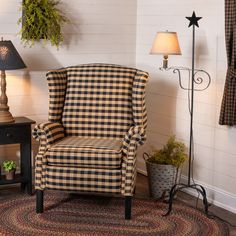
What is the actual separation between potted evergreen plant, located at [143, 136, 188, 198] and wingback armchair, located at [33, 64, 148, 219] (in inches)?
12.7

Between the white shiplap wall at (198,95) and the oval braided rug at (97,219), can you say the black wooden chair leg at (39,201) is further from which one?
the white shiplap wall at (198,95)

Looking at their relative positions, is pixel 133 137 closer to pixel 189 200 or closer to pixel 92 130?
pixel 92 130

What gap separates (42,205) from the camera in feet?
12.6

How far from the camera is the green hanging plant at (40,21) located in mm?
4426

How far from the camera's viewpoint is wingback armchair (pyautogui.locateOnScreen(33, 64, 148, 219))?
372 centimetres

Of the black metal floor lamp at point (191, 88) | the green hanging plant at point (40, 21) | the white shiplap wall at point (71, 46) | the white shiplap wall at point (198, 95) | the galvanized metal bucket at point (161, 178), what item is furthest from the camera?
the white shiplap wall at point (71, 46)

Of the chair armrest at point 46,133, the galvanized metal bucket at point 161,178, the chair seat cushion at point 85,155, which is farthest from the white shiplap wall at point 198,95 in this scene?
the chair armrest at point 46,133

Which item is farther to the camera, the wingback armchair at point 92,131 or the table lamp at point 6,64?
the table lamp at point 6,64

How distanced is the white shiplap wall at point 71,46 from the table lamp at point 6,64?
0.99 feet


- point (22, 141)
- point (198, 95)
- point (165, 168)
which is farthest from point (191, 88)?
point (22, 141)

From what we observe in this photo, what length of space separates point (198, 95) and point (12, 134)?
1531 mm

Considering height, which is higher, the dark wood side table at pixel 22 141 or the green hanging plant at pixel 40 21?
the green hanging plant at pixel 40 21

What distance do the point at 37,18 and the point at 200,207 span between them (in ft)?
6.78

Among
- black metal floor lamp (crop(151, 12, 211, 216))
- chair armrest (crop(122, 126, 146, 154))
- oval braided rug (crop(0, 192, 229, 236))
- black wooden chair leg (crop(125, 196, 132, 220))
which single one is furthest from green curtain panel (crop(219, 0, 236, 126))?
black wooden chair leg (crop(125, 196, 132, 220))
